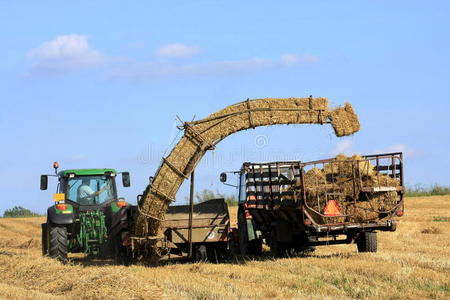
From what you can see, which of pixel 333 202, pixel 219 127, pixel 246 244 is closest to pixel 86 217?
pixel 246 244

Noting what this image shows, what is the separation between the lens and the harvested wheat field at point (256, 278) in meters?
9.90

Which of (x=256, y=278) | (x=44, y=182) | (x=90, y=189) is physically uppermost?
(x=44, y=182)

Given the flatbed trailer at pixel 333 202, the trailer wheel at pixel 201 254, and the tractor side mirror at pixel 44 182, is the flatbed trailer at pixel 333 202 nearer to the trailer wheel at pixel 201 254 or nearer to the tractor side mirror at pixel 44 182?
the trailer wheel at pixel 201 254

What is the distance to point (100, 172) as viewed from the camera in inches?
672

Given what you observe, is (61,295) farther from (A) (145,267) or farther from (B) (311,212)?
(B) (311,212)

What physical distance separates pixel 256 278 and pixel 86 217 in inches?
229

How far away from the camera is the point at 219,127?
1400cm

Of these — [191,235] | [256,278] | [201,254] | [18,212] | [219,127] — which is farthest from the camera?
[18,212]

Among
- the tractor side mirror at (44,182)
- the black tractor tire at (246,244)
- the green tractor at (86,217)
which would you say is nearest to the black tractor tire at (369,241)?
the black tractor tire at (246,244)

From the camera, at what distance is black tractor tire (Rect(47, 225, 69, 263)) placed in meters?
15.6

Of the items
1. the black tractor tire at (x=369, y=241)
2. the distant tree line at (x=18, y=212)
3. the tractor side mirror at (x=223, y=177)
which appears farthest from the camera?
the distant tree line at (x=18, y=212)

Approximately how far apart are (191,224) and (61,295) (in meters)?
4.63

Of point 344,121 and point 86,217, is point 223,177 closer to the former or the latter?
point 86,217

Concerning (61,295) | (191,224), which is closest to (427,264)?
(191,224)
